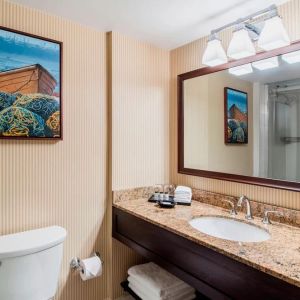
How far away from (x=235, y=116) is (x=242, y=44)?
48 centimetres

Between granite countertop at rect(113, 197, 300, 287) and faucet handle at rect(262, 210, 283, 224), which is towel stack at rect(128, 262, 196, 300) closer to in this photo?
granite countertop at rect(113, 197, 300, 287)

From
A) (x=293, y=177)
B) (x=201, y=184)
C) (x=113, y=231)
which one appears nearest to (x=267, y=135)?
(x=293, y=177)

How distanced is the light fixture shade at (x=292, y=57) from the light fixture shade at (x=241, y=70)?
0.21m

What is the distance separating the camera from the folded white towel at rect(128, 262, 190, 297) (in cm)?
162

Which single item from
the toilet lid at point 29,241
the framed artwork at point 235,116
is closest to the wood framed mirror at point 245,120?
the framed artwork at point 235,116

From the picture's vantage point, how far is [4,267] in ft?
4.18

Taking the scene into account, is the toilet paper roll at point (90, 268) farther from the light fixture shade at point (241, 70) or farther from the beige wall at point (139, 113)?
the light fixture shade at point (241, 70)

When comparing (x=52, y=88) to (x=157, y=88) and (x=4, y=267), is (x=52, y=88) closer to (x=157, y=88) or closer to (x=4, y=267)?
(x=157, y=88)

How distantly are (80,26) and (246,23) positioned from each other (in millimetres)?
1088

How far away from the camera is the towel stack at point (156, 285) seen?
1.61 m

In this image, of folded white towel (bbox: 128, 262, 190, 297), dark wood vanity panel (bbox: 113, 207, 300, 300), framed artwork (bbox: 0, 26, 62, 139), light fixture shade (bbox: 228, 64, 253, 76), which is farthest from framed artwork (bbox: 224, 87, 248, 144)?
framed artwork (bbox: 0, 26, 62, 139)

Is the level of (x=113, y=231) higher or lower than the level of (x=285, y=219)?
lower

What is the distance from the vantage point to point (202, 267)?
3.97ft

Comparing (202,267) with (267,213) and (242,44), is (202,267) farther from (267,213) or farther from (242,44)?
(242,44)
